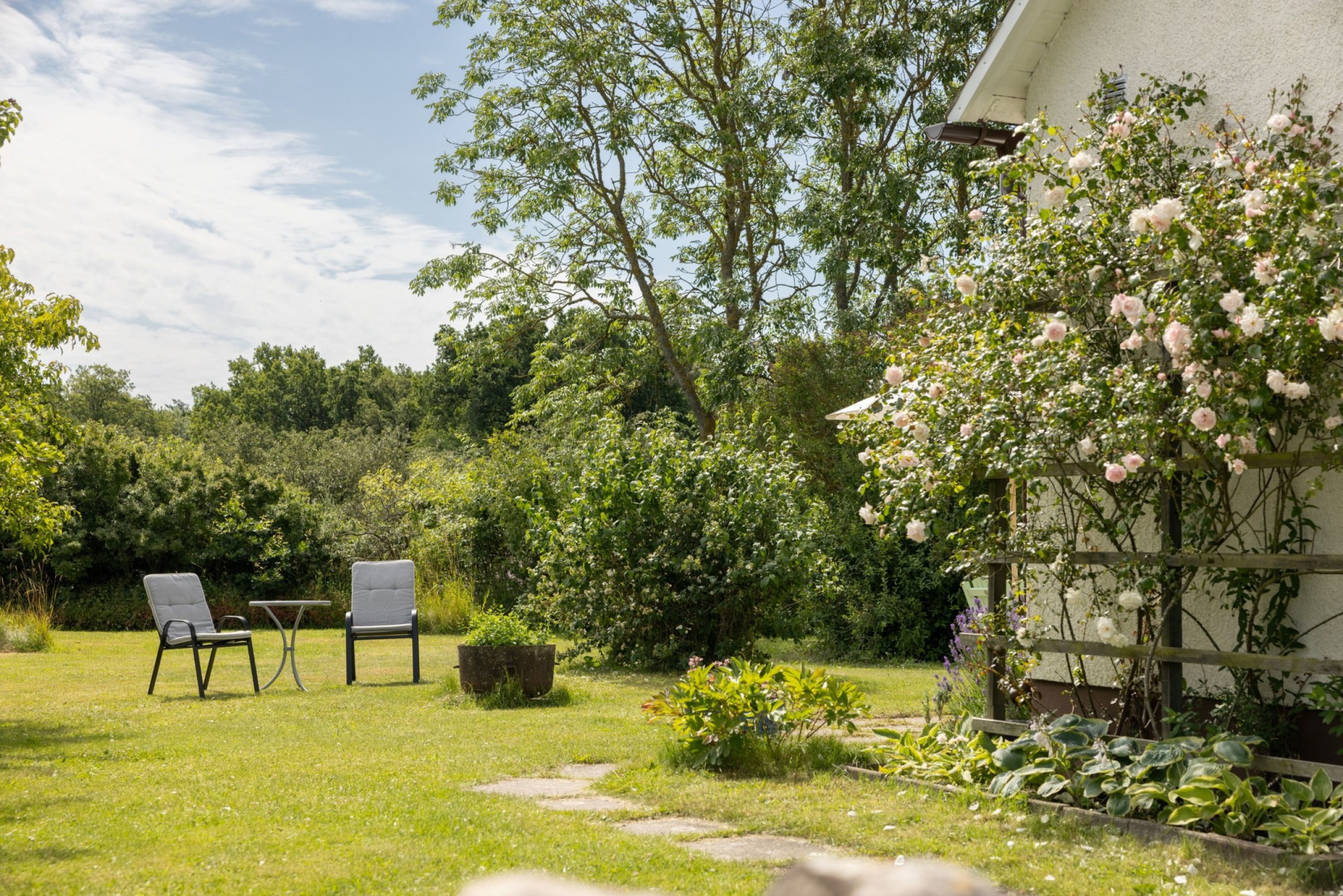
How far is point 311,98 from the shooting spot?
39.0ft

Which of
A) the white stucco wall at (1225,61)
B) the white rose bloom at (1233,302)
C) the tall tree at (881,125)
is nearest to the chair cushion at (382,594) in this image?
the white stucco wall at (1225,61)

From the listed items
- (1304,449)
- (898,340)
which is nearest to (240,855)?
(898,340)

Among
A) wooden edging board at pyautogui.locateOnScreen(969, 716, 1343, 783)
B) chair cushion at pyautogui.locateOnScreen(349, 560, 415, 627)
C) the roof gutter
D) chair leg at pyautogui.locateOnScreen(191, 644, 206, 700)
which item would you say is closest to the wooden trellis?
wooden edging board at pyautogui.locateOnScreen(969, 716, 1343, 783)

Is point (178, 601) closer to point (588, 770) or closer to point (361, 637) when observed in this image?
point (361, 637)

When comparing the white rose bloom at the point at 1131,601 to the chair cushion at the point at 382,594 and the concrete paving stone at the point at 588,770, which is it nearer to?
the concrete paving stone at the point at 588,770

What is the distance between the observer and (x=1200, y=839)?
4.26 meters

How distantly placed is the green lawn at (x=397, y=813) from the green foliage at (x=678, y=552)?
8.30 ft

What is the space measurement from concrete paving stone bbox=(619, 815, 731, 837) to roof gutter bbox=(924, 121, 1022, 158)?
547 centimetres

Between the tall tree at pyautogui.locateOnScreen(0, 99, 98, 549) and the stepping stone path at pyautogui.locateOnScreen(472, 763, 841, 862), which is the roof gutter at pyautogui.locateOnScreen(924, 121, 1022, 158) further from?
the tall tree at pyautogui.locateOnScreen(0, 99, 98, 549)

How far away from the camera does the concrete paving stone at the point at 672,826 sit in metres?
4.62

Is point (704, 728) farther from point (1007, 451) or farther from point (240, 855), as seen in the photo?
point (240, 855)

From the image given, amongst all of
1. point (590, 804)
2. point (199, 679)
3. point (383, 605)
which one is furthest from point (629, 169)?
point (590, 804)

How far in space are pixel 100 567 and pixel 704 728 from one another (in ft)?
51.3

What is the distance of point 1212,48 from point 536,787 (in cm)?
551
